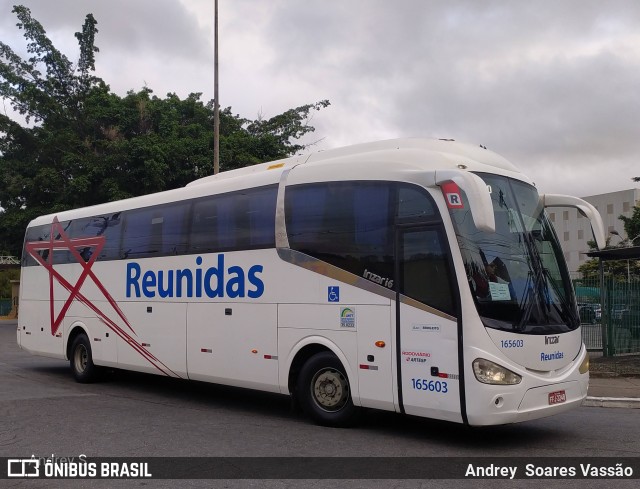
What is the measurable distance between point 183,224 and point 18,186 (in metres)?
23.3

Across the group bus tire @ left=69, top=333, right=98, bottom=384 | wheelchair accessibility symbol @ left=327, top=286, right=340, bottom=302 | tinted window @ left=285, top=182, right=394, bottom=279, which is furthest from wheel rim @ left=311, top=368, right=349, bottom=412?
bus tire @ left=69, top=333, right=98, bottom=384

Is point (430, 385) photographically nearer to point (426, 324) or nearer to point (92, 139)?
point (426, 324)

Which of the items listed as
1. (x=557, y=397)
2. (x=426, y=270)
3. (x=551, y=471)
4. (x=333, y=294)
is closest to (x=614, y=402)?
(x=557, y=397)

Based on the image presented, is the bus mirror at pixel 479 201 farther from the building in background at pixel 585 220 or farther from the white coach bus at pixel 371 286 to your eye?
the building in background at pixel 585 220

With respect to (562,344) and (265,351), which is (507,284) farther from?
(265,351)

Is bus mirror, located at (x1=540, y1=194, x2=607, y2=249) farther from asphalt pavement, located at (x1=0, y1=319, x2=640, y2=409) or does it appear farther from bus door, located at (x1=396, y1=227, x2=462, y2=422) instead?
asphalt pavement, located at (x1=0, y1=319, x2=640, y2=409)

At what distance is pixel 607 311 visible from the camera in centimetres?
1656

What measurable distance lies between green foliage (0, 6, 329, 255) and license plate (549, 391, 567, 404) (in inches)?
910

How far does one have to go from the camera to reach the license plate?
24.0 feet

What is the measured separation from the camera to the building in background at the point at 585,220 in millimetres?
77312

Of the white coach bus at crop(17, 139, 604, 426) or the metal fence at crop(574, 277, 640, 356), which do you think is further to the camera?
the metal fence at crop(574, 277, 640, 356)

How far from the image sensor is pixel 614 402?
11125 mm

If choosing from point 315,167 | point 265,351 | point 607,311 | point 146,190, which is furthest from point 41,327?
point 146,190

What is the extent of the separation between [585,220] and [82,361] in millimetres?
76361
